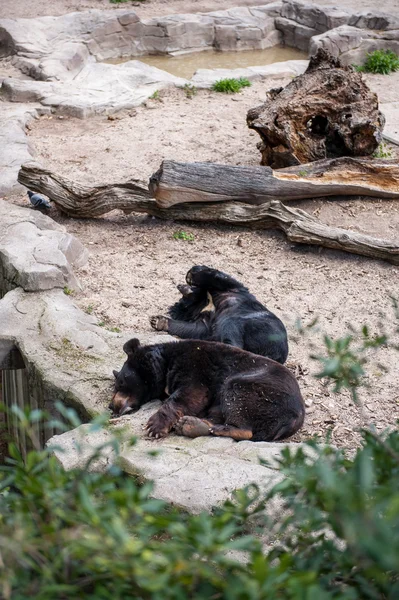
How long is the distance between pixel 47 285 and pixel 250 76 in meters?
8.47

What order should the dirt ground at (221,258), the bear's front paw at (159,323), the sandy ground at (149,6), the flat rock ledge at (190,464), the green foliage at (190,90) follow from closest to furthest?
the flat rock ledge at (190,464), the dirt ground at (221,258), the bear's front paw at (159,323), the green foliage at (190,90), the sandy ground at (149,6)

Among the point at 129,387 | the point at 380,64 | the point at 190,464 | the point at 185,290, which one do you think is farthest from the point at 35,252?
the point at 380,64

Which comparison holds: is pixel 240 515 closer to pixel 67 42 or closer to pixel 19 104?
pixel 19 104

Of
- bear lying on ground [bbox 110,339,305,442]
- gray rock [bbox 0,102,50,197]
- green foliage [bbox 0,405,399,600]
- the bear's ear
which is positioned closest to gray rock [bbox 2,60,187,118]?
gray rock [bbox 0,102,50,197]

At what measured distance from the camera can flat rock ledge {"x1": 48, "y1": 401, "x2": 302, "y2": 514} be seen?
421 cm

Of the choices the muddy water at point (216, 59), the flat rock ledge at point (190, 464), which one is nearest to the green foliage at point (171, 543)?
the flat rock ledge at point (190, 464)

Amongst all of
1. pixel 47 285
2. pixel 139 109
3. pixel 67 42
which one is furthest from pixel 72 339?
pixel 67 42

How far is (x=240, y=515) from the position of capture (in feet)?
Answer: 7.45

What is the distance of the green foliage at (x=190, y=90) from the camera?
1330 cm

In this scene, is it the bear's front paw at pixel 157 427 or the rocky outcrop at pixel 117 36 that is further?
the rocky outcrop at pixel 117 36

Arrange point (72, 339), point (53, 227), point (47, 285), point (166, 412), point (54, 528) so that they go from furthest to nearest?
point (53, 227)
point (47, 285)
point (72, 339)
point (166, 412)
point (54, 528)

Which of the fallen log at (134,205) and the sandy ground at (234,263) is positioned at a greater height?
the fallen log at (134,205)

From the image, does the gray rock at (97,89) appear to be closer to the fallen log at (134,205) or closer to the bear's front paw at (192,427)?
the fallen log at (134,205)

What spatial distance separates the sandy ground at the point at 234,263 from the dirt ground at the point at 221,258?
11mm
